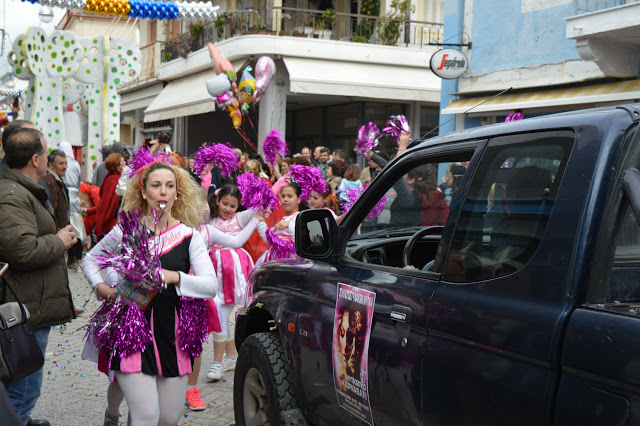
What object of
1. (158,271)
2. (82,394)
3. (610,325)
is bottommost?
(82,394)

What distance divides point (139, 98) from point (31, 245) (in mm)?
27866

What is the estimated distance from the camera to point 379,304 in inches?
111

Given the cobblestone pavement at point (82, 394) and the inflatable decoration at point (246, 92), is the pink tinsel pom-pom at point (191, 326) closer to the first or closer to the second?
the cobblestone pavement at point (82, 394)

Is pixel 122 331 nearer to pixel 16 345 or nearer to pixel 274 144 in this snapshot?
pixel 16 345

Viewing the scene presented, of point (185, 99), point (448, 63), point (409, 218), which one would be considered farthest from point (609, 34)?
point (185, 99)

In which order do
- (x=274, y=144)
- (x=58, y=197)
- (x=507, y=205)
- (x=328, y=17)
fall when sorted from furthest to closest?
1. (x=328, y=17)
2. (x=274, y=144)
3. (x=58, y=197)
4. (x=507, y=205)

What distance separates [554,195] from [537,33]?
1108cm

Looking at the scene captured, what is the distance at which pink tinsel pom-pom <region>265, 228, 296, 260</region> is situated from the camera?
5945 millimetres

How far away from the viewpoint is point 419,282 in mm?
2646

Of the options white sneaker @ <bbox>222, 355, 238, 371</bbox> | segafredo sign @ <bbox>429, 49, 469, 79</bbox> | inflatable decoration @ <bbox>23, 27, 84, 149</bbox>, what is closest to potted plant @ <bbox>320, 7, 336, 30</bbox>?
segafredo sign @ <bbox>429, 49, 469, 79</bbox>

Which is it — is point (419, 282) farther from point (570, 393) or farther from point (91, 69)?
point (91, 69)

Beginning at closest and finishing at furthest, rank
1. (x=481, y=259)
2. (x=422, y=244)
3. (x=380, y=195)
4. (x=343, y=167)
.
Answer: (x=481, y=259)
(x=380, y=195)
(x=422, y=244)
(x=343, y=167)

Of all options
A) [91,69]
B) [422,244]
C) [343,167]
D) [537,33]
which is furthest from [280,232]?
[91,69]

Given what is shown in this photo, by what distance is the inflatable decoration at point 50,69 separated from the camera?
14633mm
